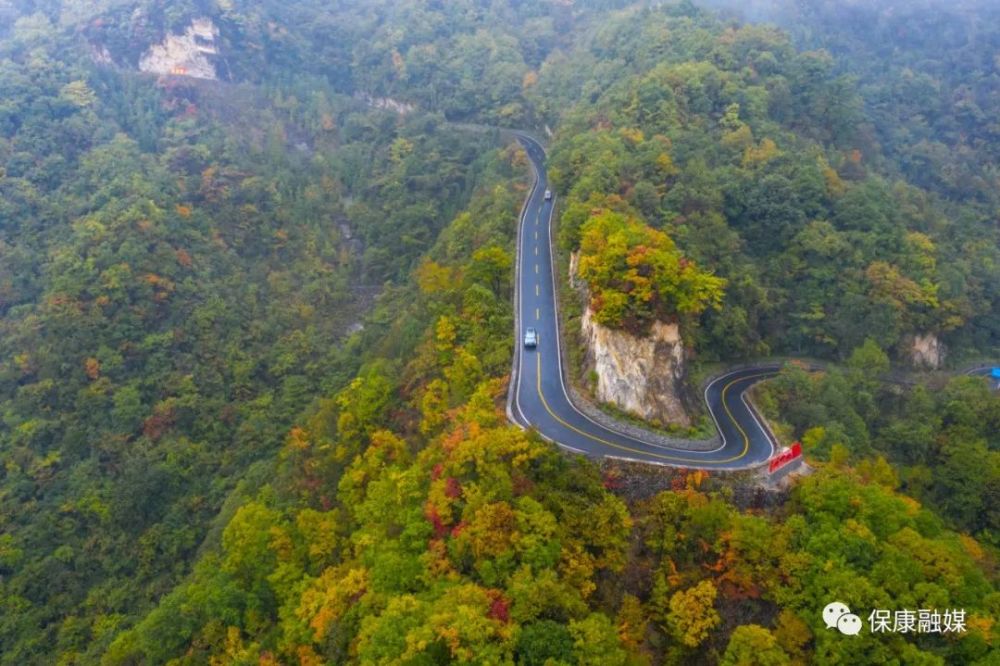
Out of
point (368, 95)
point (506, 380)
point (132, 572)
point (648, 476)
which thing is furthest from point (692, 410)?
point (368, 95)

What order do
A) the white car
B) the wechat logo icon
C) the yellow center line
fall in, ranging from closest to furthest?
the wechat logo icon
the yellow center line
the white car

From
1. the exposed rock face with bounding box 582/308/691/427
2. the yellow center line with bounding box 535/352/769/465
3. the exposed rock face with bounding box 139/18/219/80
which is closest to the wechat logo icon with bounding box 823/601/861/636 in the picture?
the yellow center line with bounding box 535/352/769/465

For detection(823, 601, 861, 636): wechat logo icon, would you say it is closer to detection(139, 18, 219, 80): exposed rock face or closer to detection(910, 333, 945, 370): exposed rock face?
detection(910, 333, 945, 370): exposed rock face

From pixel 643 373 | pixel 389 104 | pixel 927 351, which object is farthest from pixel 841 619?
pixel 389 104

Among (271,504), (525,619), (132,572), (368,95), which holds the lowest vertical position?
(132,572)

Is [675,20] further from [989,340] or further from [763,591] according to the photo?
[763,591]

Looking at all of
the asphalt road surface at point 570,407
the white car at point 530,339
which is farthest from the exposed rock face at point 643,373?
the white car at point 530,339

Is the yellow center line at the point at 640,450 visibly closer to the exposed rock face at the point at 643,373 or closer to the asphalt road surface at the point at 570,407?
the asphalt road surface at the point at 570,407
